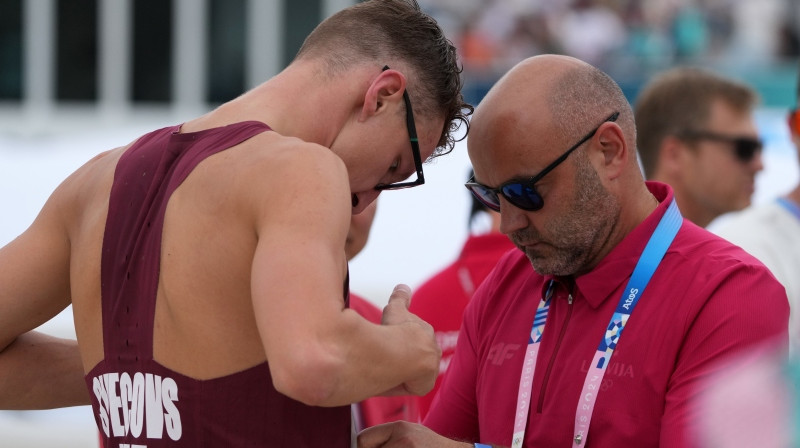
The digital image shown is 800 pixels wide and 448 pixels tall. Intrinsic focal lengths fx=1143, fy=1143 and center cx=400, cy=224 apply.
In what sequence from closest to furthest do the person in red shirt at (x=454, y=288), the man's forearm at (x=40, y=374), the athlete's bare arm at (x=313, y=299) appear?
the athlete's bare arm at (x=313, y=299), the man's forearm at (x=40, y=374), the person in red shirt at (x=454, y=288)

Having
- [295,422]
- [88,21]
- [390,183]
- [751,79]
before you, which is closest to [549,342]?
[390,183]

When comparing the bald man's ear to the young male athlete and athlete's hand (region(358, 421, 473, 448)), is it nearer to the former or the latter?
the young male athlete

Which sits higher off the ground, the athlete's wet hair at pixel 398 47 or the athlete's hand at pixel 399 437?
the athlete's wet hair at pixel 398 47

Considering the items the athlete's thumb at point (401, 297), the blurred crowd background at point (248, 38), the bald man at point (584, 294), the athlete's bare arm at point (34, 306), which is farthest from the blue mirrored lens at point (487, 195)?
the blurred crowd background at point (248, 38)

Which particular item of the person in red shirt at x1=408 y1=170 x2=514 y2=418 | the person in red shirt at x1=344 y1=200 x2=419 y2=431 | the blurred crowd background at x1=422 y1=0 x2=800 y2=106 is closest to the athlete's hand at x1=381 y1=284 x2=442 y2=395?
the person in red shirt at x1=344 y1=200 x2=419 y2=431

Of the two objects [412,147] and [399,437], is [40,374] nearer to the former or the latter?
[399,437]

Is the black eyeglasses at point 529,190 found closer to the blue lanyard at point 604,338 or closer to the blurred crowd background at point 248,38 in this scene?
the blue lanyard at point 604,338

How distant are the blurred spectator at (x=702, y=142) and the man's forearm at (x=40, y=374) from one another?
302 centimetres

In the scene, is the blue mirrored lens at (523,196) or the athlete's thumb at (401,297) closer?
the athlete's thumb at (401,297)

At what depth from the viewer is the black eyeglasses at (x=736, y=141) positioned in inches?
199

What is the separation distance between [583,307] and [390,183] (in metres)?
0.58

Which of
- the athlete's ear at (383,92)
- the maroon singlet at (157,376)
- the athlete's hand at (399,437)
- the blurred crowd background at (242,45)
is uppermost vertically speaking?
the athlete's ear at (383,92)

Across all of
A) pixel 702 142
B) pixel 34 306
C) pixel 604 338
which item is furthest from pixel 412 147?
pixel 702 142

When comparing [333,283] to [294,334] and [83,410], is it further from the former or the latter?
[83,410]
